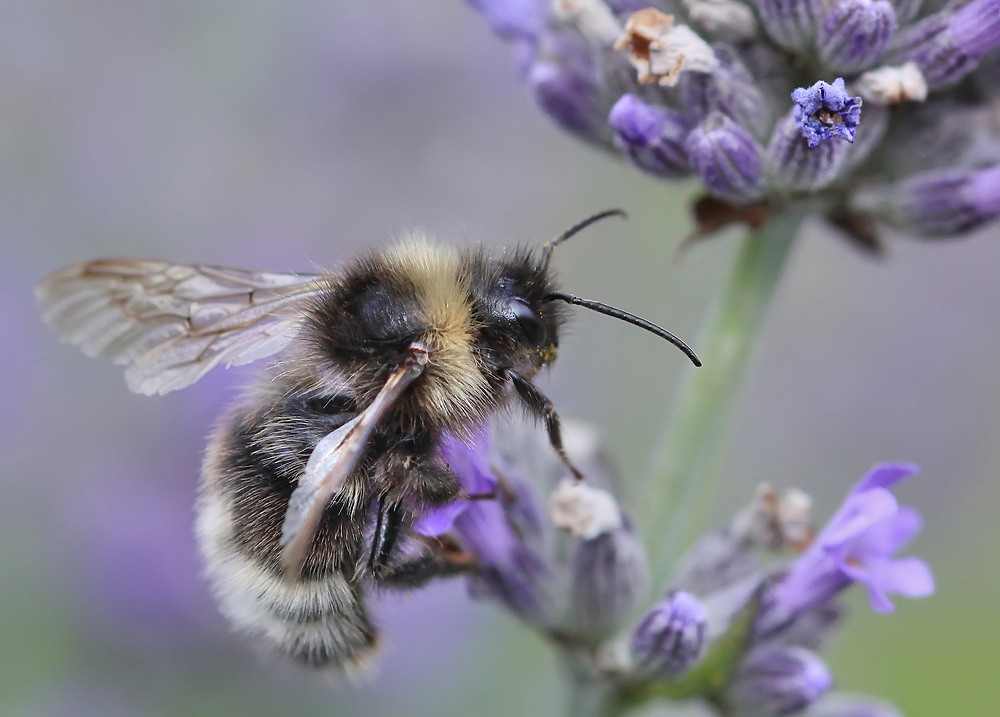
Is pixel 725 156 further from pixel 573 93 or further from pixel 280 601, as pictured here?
pixel 280 601

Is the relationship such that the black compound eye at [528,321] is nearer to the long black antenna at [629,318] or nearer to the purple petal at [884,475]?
the long black antenna at [629,318]

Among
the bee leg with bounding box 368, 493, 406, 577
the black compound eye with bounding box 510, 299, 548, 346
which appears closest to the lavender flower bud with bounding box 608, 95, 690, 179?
the black compound eye with bounding box 510, 299, 548, 346

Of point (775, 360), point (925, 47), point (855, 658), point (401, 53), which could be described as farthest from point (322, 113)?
point (925, 47)

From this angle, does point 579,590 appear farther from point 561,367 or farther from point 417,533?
point 561,367

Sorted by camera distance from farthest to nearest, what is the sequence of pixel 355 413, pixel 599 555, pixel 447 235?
pixel 447 235, pixel 599 555, pixel 355 413

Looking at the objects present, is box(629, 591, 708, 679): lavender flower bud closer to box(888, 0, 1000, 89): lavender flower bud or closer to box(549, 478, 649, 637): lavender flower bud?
box(549, 478, 649, 637): lavender flower bud

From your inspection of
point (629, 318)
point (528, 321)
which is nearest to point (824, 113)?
point (629, 318)
